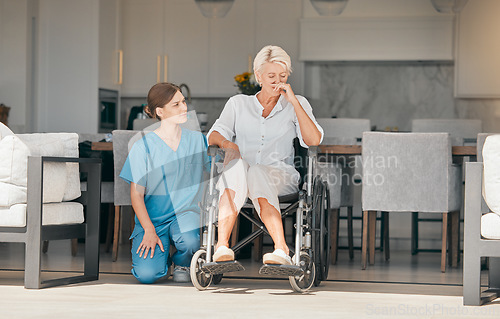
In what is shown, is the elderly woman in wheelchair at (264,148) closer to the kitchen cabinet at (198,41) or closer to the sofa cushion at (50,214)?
the sofa cushion at (50,214)

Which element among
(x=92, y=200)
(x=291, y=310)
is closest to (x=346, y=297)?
(x=291, y=310)

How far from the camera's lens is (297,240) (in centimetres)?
292

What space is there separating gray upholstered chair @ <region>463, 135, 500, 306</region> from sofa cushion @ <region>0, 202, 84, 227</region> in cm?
160

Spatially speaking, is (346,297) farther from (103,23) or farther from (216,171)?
(103,23)

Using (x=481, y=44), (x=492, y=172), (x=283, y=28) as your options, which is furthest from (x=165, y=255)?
(x=481, y=44)

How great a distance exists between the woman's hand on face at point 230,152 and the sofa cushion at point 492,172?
0.97 metres

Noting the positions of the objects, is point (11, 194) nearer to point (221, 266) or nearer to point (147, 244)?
point (147, 244)

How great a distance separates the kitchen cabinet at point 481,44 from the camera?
6.81 m

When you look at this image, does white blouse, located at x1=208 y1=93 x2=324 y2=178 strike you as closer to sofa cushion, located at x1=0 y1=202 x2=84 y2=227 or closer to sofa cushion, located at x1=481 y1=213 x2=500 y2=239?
sofa cushion, located at x1=0 y1=202 x2=84 y2=227

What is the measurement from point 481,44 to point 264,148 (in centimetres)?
422

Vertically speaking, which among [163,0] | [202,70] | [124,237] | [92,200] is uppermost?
[163,0]

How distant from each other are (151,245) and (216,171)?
43 centimetres

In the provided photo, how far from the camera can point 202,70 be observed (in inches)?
293

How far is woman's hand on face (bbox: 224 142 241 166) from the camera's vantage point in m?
3.07
